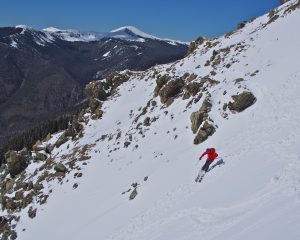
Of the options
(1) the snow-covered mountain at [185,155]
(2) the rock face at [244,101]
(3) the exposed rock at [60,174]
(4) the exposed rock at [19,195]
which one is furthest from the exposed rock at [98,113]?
(2) the rock face at [244,101]

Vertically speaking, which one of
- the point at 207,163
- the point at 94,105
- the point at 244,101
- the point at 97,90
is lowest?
the point at 207,163

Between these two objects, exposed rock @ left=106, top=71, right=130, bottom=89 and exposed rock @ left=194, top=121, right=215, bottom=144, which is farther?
exposed rock @ left=106, top=71, right=130, bottom=89

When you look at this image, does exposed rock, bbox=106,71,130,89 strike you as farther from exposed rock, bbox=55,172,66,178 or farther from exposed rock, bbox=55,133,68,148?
exposed rock, bbox=55,172,66,178

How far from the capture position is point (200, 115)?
122 ft

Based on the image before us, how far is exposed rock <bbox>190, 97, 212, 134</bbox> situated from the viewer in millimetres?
37094

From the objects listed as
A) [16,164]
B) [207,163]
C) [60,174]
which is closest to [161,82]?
[60,174]

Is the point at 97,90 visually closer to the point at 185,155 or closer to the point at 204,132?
the point at 204,132

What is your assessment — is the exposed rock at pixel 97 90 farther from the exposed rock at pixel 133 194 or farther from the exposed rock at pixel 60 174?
the exposed rock at pixel 133 194

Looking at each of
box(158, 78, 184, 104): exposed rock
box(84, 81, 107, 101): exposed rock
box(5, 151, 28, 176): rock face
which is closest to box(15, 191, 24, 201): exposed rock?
box(5, 151, 28, 176): rock face

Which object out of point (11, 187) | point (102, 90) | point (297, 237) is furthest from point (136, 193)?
point (102, 90)

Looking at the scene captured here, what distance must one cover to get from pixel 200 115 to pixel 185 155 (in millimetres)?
4569

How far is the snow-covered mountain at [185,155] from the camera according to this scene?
20.4m

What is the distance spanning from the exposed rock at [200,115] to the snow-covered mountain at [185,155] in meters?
0.11

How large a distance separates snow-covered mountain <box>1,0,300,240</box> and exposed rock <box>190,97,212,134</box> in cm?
11
